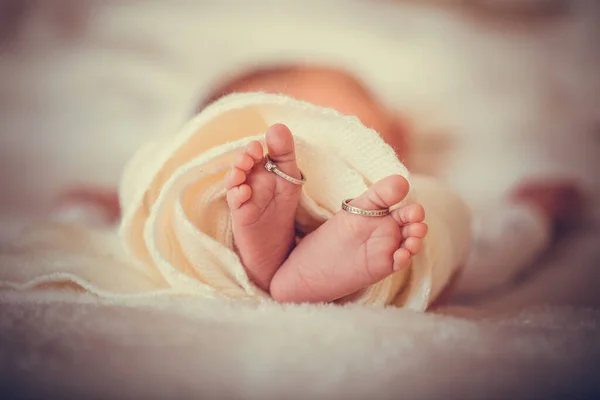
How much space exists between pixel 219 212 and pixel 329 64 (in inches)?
23.8

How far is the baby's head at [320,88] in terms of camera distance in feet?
2.42

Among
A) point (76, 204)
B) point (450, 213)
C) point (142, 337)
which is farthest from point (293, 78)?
point (142, 337)

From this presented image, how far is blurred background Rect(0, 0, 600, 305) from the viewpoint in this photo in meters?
0.95

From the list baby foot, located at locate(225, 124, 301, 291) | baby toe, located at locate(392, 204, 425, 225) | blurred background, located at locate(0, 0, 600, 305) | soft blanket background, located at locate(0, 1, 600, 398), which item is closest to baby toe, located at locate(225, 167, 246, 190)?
baby foot, located at locate(225, 124, 301, 291)

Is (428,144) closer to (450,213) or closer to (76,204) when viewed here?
(450,213)

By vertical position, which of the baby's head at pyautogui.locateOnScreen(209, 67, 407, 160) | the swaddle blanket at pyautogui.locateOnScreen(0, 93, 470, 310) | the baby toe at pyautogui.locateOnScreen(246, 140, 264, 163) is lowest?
the swaddle blanket at pyautogui.locateOnScreen(0, 93, 470, 310)

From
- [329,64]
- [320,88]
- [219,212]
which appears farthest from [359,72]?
[219,212]

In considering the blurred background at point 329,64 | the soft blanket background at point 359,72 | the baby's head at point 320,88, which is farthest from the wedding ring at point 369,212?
the blurred background at point 329,64

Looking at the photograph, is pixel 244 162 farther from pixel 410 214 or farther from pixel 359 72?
pixel 359 72

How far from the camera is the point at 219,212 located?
1.57 feet

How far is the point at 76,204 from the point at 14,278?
1.57 ft

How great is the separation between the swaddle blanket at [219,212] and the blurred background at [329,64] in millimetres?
487

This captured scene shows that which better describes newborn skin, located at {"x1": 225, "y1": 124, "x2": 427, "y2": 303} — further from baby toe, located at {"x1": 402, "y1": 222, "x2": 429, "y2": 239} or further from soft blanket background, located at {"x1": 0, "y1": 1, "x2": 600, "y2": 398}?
soft blanket background, located at {"x1": 0, "y1": 1, "x2": 600, "y2": 398}

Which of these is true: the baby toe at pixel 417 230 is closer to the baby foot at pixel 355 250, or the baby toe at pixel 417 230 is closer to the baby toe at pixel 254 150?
the baby foot at pixel 355 250
